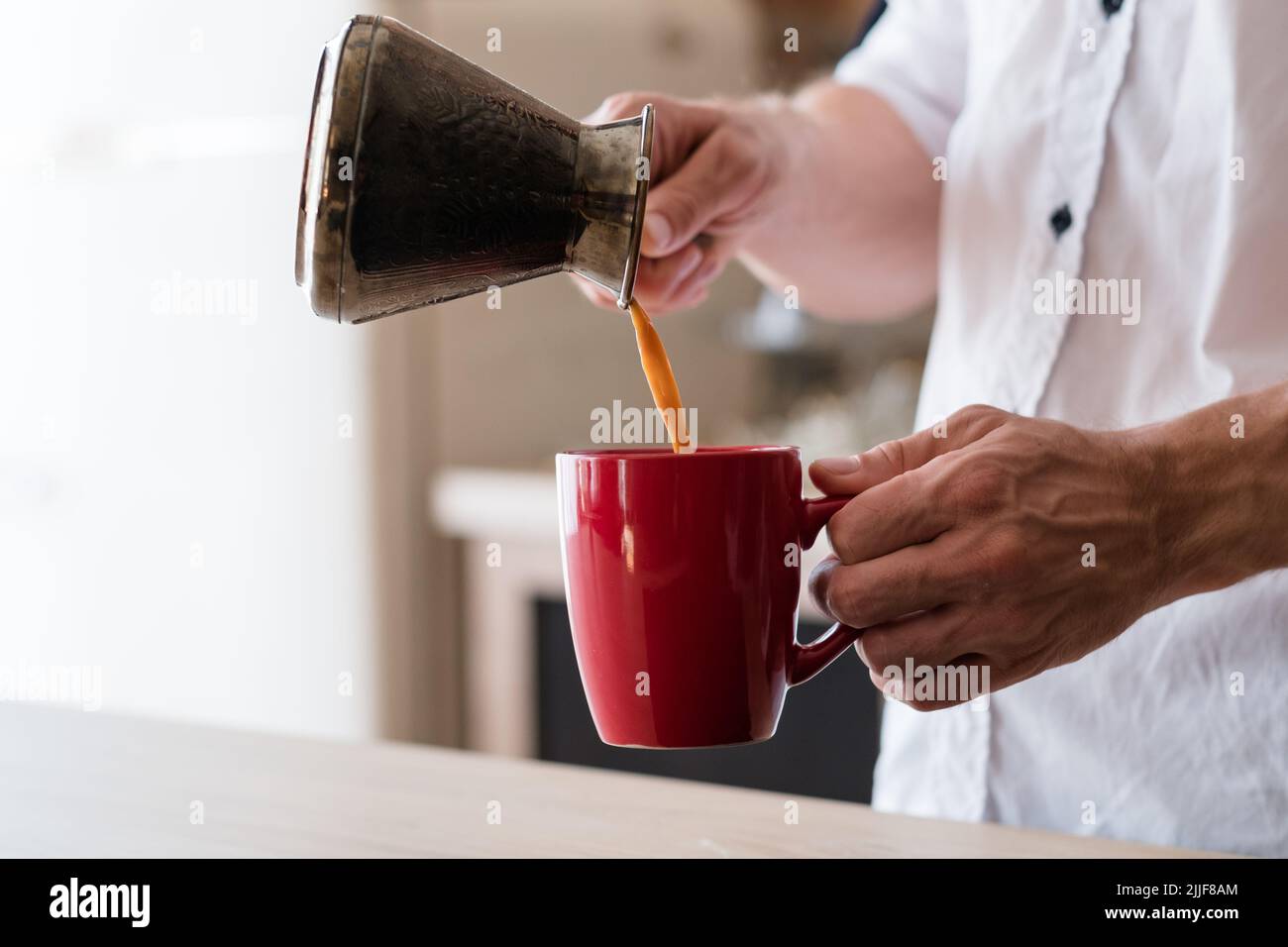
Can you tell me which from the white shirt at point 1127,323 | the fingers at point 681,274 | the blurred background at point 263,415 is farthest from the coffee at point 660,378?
the blurred background at point 263,415

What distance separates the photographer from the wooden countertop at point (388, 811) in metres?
0.64

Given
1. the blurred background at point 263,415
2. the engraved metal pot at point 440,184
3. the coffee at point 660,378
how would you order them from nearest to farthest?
the engraved metal pot at point 440,184
the coffee at point 660,378
the blurred background at point 263,415

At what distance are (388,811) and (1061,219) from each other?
0.55 meters

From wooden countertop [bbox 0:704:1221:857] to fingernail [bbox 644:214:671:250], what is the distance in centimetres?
31

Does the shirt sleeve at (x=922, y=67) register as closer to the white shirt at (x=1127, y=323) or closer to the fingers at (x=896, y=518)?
the white shirt at (x=1127, y=323)

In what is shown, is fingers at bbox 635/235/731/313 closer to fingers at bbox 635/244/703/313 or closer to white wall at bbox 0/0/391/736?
fingers at bbox 635/244/703/313

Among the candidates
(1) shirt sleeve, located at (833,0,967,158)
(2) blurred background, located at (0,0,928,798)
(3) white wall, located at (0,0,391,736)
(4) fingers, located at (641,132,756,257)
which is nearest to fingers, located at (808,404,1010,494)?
(4) fingers, located at (641,132,756,257)

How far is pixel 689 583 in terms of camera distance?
1.80ft

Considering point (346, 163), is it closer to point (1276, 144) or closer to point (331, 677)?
point (1276, 144)

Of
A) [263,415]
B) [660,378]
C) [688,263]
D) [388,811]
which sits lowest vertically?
[388,811]

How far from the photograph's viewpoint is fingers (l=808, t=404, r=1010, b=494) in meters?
0.58

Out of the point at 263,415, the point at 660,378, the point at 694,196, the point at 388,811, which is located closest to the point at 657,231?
the point at 694,196

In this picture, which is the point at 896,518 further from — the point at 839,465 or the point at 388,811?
the point at 388,811

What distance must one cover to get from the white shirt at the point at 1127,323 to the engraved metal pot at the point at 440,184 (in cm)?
39
